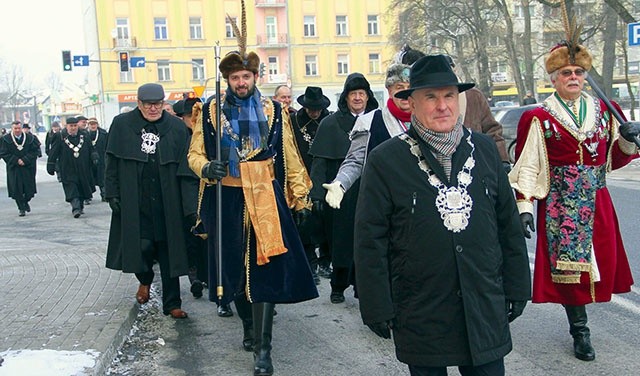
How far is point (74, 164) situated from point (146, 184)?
991 cm

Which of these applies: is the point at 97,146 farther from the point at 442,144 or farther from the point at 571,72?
the point at 442,144

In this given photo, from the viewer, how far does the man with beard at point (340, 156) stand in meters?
6.73

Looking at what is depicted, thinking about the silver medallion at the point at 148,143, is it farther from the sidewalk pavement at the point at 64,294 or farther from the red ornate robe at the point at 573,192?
the red ornate robe at the point at 573,192

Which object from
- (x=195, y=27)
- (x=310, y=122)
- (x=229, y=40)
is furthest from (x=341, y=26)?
(x=310, y=122)

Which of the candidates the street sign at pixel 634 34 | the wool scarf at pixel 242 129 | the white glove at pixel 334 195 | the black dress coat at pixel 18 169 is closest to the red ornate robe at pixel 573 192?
the white glove at pixel 334 195

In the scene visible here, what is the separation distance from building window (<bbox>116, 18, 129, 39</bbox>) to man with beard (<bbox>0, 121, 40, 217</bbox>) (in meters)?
47.0

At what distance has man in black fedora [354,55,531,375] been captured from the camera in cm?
329

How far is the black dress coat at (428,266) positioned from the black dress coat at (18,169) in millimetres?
14460

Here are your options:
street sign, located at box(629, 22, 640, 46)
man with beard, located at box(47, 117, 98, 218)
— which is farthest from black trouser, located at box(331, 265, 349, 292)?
street sign, located at box(629, 22, 640, 46)

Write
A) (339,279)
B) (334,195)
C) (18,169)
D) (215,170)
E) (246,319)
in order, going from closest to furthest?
(334,195) → (215,170) → (246,319) → (339,279) → (18,169)

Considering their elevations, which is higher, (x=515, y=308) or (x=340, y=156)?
(x=340, y=156)

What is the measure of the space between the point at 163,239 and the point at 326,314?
4.93 feet

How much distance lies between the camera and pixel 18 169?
16516 millimetres

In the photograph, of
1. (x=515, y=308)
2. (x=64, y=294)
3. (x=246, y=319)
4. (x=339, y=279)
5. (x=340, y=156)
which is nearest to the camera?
(x=515, y=308)
